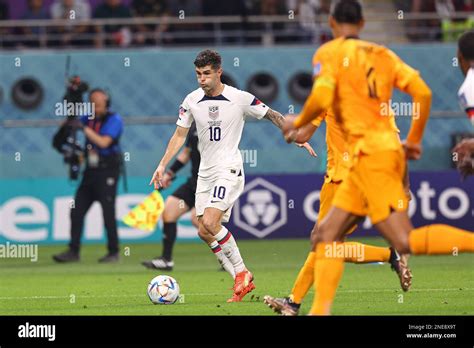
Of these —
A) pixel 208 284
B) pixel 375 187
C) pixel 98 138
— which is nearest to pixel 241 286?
pixel 208 284

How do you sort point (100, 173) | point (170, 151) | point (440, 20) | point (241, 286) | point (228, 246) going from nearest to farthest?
point (241, 286), point (170, 151), point (228, 246), point (100, 173), point (440, 20)

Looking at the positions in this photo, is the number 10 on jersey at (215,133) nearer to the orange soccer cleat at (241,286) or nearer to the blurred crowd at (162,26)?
the orange soccer cleat at (241,286)

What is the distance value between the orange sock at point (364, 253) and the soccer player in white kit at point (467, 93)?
5.35 feet

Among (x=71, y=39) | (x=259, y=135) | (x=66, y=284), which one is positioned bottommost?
(x=66, y=284)

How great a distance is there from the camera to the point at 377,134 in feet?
31.4

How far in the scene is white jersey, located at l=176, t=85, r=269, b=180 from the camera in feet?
43.2

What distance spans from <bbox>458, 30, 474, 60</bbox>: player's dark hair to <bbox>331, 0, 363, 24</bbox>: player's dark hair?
102cm

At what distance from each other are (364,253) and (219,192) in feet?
5.60

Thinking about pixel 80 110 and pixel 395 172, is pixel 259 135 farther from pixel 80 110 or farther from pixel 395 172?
pixel 395 172

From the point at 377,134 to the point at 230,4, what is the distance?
15.5m

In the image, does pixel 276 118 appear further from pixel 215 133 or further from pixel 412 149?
pixel 412 149

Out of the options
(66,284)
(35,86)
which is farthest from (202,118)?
(35,86)

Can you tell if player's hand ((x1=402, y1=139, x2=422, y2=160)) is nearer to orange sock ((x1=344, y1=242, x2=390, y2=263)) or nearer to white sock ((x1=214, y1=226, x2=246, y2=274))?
orange sock ((x1=344, y1=242, x2=390, y2=263))

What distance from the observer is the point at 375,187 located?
9391 millimetres
